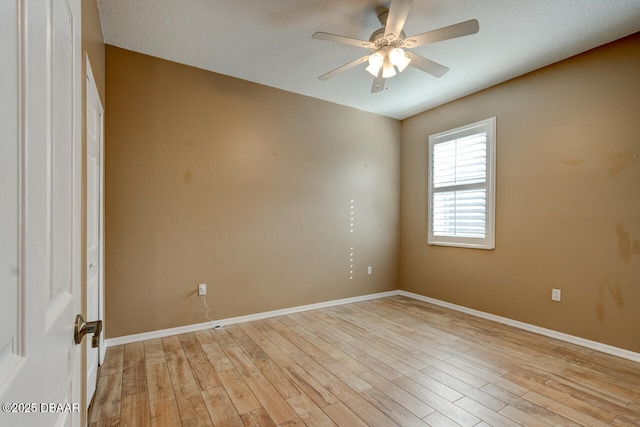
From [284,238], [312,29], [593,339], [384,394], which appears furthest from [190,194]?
[593,339]

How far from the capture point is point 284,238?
374cm

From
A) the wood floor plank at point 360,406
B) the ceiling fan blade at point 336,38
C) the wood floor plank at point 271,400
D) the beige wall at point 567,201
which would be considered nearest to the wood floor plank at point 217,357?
the wood floor plank at point 271,400

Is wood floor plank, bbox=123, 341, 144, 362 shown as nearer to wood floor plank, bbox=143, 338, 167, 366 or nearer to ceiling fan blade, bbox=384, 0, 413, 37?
wood floor plank, bbox=143, 338, 167, 366

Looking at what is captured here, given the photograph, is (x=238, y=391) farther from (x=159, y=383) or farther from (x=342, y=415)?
(x=342, y=415)

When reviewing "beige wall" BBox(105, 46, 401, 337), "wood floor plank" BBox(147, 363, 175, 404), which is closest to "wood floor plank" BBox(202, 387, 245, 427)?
"wood floor plank" BBox(147, 363, 175, 404)

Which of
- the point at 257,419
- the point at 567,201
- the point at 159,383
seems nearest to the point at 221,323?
the point at 159,383

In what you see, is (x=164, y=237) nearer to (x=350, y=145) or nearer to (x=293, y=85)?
(x=293, y=85)

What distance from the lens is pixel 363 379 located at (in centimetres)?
225

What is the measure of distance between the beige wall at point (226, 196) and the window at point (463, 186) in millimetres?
817

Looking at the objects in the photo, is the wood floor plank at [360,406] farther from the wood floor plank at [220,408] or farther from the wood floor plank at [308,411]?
the wood floor plank at [220,408]

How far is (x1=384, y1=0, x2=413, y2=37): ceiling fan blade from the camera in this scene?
6.01ft

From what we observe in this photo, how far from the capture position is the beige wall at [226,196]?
2861 mm

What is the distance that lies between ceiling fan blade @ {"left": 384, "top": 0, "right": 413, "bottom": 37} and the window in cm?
212

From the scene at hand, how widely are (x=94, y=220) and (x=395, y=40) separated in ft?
8.54
